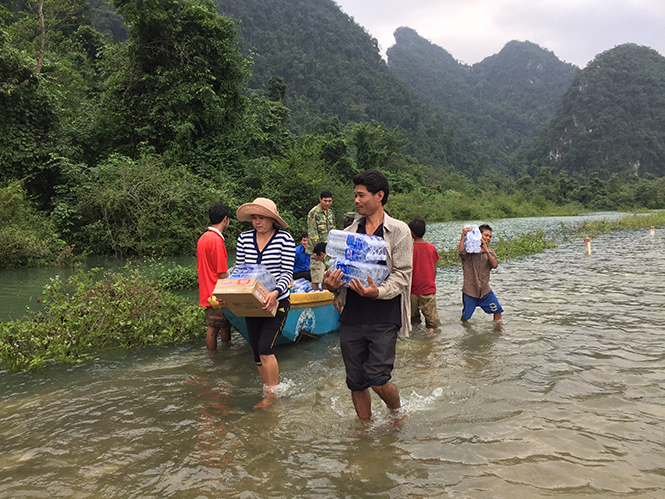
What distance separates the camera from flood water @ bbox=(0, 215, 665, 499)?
310cm

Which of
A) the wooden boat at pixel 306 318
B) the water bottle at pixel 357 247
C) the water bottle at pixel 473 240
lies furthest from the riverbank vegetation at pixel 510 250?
the water bottle at pixel 357 247

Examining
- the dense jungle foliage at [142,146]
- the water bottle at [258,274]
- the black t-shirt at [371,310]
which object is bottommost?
the black t-shirt at [371,310]

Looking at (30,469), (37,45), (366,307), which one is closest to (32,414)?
(30,469)

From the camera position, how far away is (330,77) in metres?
90.1

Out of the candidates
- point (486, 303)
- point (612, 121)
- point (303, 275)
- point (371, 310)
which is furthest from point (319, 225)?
point (612, 121)

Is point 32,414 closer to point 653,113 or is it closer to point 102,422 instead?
point 102,422

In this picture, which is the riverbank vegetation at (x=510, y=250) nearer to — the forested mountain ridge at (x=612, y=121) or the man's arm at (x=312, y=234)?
the man's arm at (x=312, y=234)

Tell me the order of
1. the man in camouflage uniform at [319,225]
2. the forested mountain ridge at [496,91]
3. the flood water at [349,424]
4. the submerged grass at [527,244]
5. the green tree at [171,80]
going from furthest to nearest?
1. the forested mountain ridge at [496,91]
2. the green tree at [171,80]
3. the submerged grass at [527,244]
4. the man in camouflage uniform at [319,225]
5. the flood water at [349,424]

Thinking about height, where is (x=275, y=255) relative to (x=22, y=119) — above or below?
below

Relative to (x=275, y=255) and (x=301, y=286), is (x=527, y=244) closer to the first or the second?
(x=301, y=286)

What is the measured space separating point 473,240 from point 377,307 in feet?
13.2

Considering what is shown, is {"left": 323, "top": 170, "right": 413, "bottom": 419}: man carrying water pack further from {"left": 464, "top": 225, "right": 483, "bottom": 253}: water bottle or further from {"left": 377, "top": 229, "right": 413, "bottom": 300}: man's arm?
{"left": 464, "top": 225, "right": 483, "bottom": 253}: water bottle

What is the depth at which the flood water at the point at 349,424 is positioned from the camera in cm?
310

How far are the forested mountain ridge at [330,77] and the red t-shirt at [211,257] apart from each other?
6711 cm
